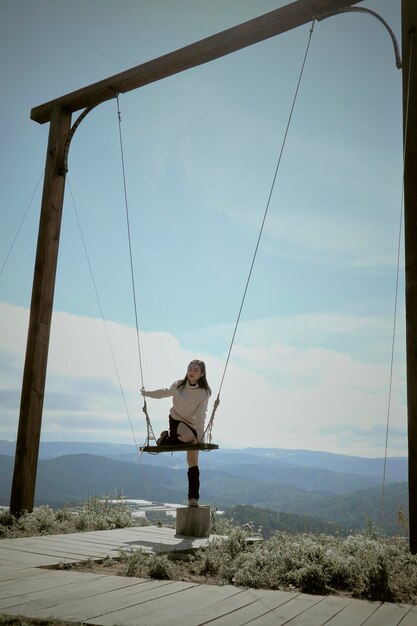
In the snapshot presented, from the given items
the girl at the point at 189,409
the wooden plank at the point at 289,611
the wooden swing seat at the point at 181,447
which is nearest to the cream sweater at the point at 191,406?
the girl at the point at 189,409

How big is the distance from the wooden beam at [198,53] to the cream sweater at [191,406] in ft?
12.7

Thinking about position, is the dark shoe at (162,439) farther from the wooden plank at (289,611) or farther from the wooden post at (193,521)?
the wooden plank at (289,611)

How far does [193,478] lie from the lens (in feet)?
20.7

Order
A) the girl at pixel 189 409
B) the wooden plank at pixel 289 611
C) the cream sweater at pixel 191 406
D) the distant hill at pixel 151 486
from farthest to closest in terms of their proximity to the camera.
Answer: the distant hill at pixel 151 486, the cream sweater at pixel 191 406, the girl at pixel 189 409, the wooden plank at pixel 289 611

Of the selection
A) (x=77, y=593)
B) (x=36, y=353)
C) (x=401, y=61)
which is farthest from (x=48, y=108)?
(x=77, y=593)

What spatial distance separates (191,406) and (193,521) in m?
1.34

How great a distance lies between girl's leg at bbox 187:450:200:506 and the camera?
6148mm

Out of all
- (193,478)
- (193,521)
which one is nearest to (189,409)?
(193,478)

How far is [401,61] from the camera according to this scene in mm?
5074

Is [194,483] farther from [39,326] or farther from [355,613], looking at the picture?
[355,613]

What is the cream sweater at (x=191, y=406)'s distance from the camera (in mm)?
6645

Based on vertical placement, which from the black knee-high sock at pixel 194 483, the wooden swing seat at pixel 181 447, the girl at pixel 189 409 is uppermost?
the girl at pixel 189 409

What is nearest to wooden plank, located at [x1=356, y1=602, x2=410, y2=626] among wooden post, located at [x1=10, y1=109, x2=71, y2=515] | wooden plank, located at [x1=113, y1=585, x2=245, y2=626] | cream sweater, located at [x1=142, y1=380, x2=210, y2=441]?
wooden plank, located at [x1=113, y1=585, x2=245, y2=626]

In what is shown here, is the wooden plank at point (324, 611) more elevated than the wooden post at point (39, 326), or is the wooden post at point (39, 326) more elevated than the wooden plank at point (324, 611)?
the wooden post at point (39, 326)
